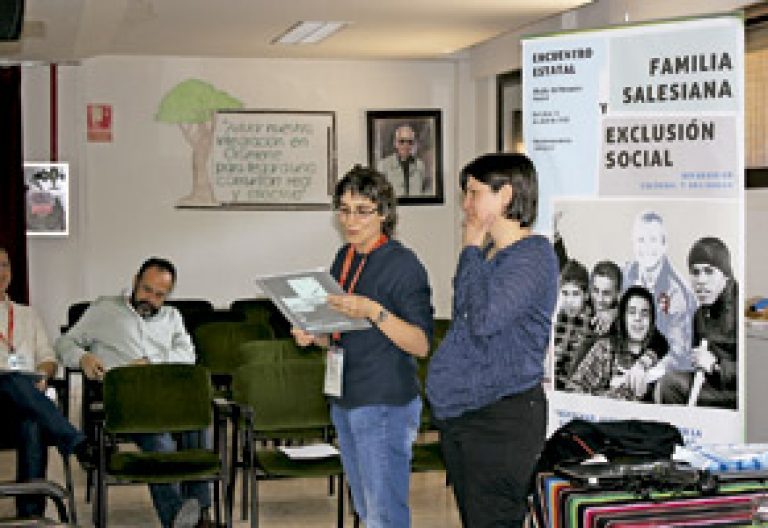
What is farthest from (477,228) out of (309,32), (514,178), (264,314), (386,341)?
(309,32)

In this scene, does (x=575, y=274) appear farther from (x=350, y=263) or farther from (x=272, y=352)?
(x=272, y=352)

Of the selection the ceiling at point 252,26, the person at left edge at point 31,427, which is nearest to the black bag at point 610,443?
the person at left edge at point 31,427

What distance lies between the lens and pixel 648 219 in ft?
19.1

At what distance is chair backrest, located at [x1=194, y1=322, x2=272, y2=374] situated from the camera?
924 centimetres

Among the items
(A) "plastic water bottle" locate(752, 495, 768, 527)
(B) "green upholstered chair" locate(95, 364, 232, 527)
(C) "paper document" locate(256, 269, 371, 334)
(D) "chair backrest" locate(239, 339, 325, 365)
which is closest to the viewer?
(A) "plastic water bottle" locate(752, 495, 768, 527)

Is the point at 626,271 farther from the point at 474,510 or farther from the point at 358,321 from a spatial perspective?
the point at 474,510

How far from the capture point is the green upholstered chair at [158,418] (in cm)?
668

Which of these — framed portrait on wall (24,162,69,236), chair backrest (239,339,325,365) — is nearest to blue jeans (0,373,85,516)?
chair backrest (239,339,325,365)

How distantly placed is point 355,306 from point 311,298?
21 cm

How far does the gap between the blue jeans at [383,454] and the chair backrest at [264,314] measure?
18.5ft

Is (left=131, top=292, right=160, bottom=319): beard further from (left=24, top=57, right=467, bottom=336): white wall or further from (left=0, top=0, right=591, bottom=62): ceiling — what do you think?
(left=24, top=57, right=467, bottom=336): white wall

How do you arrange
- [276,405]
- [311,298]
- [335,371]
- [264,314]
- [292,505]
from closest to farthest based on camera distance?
1. [311,298]
2. [335,371]
3. [276,405]
4. [292,505]
5. [264,314]

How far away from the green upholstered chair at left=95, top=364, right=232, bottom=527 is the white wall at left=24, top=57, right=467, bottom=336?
20.4ft

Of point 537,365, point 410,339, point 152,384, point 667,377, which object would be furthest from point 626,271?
point 152,384
